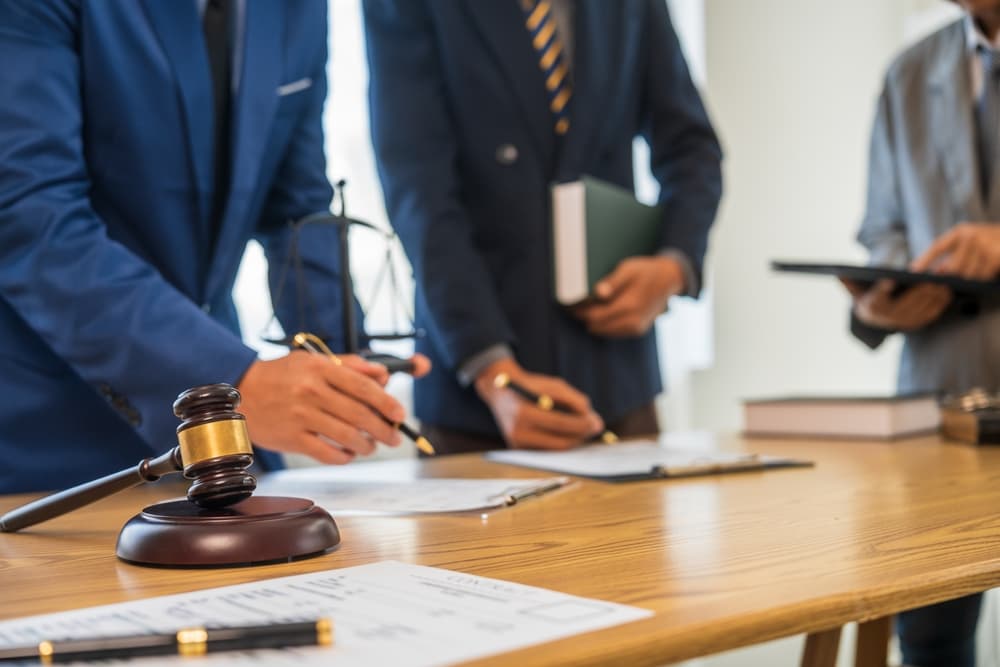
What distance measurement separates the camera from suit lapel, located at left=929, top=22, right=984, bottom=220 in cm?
219

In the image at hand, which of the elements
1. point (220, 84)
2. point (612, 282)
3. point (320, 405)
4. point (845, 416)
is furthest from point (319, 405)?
point (845, 416)

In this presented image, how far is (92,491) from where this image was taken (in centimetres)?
88

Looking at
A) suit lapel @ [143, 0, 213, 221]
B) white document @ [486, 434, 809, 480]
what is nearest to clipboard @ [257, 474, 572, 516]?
white document @ [486, 434, 809, 480]

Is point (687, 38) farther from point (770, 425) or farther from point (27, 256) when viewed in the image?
point (27, 256)

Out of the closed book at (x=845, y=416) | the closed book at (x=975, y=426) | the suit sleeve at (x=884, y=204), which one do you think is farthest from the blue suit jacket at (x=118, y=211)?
the suit sleeve at (x=884, y=204)

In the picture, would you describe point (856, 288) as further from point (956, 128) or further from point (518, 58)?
point (518, 58)

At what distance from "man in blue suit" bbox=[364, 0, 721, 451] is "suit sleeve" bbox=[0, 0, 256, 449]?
27.2 inches

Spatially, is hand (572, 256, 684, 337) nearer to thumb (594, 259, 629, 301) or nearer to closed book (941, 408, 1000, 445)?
thumb (594, 259, 629, 301)

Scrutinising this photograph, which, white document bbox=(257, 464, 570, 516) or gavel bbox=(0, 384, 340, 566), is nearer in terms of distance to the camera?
gavel bbox=(0, 384, 340, 566)

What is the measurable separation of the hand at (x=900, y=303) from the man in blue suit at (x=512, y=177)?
0.32m

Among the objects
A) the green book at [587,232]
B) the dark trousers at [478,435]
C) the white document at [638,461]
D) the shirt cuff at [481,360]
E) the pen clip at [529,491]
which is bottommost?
the dark trousers at [478,435]

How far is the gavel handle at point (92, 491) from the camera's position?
2.72ft

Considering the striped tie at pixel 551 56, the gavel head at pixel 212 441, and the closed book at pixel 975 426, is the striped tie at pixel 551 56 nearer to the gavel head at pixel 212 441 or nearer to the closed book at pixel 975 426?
the closed book at pixel 975 426

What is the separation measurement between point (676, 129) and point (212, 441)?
57.9 inches
